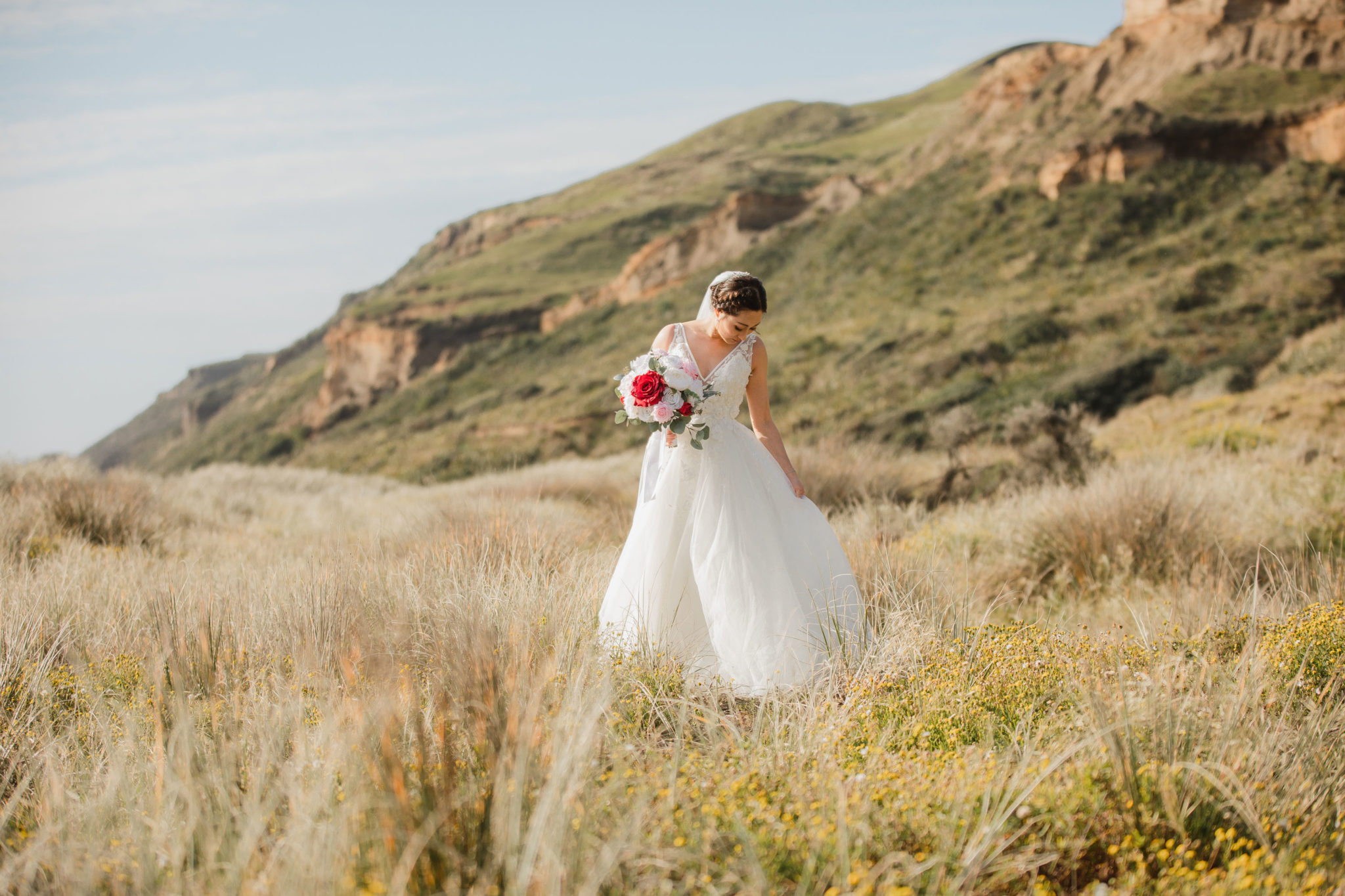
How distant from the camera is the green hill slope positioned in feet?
78.7

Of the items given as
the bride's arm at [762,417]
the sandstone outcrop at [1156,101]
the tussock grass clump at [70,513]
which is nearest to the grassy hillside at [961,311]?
the sandstone outcrop at [1156,101]

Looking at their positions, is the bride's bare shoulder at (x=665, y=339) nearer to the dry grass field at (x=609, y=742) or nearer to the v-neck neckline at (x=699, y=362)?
the v-neck neckline at (x=699, y=362)

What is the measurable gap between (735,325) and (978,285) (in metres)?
30.6

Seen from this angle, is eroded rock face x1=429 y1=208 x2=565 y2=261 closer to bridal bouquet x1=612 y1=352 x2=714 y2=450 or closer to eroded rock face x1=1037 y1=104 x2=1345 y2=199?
eroded rock face x1=1037 y1=104 x2=1345 y2=199

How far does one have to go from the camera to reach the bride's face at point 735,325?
4.46 meters

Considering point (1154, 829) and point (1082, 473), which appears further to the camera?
point (1082, 473)

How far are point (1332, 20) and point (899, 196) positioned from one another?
18.6 m

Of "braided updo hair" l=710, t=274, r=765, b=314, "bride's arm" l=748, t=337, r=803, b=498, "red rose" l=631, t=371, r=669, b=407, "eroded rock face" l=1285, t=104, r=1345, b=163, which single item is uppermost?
"eroded rock face" l=1285, t=104, r=1345, b=163

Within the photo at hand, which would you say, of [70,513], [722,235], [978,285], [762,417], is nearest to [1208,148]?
[978,285]

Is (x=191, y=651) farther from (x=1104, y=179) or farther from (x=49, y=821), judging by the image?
(x=1104, y=179)

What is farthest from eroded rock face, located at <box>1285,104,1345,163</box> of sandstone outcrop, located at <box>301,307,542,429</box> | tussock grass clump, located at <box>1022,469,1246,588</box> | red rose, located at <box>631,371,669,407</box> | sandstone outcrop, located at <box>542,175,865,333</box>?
sandstone outcrop, located at <box>301,307,542,429</box>

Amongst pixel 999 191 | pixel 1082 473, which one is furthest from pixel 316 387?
pixel 1082 473

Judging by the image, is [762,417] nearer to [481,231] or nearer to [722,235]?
[722,235]

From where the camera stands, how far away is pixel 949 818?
2.39 meters
